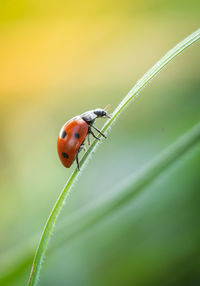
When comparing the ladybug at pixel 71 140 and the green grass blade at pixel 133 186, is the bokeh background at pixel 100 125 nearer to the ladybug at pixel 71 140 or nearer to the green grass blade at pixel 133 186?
the green grass blade at pixel 133 186

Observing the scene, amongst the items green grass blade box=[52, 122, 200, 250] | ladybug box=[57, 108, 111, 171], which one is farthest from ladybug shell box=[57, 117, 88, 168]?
green grass blade box=[52, 122, 200, 250]

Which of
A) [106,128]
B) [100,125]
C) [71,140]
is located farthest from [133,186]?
[100,125]

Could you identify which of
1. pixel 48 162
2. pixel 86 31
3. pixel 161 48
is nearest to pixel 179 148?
pixel 48 162

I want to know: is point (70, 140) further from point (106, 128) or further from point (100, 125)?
point (100, 125)

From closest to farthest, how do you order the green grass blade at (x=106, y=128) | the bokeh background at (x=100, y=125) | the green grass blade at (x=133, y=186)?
the green grass blade at (x=106, y=128)
the green grass blade at (x=133, y=186)
the bokeh background at (x=100, y=125)

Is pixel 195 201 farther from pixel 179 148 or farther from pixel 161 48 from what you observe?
pixel 161 48

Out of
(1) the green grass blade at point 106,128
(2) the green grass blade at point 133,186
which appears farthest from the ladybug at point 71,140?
(1) the green grass blade at point 106,128
